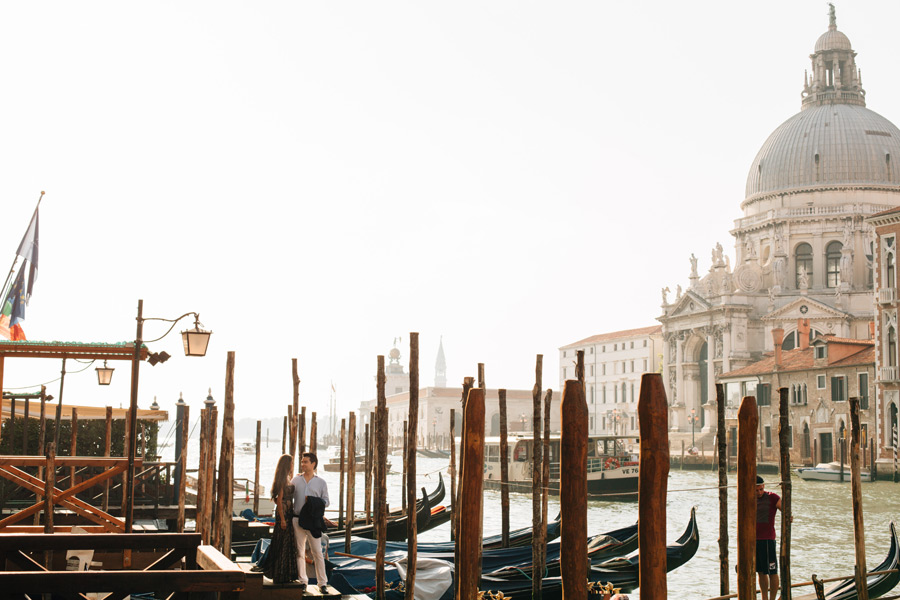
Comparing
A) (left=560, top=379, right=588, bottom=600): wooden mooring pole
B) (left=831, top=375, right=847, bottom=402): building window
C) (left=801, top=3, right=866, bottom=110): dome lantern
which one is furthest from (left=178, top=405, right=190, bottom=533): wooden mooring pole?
(left=801, top=3, right=866, bottom=110): dome lantern

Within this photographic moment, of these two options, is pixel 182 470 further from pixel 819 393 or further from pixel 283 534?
pixel 819 393

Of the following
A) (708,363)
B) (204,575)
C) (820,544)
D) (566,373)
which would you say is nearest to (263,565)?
(204,575)

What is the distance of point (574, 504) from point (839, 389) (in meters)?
30.7

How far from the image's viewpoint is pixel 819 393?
107ft

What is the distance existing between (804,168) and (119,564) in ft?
146

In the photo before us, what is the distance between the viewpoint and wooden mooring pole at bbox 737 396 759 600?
15.9 ft

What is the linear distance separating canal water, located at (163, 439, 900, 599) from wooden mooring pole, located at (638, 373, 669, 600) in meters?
3.15

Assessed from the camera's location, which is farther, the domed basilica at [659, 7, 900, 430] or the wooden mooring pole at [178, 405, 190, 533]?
the domed basilica at [659, 7, 900, 430]

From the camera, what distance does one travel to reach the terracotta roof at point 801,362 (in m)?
31.5

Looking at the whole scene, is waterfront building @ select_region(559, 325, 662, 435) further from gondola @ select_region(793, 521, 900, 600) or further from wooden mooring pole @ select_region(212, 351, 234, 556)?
wooden mooring pole @ select_region(212, 351, 234, 556)

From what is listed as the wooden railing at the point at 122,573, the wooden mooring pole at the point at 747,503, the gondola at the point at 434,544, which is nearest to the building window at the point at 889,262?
the gondola at the point at 434,544

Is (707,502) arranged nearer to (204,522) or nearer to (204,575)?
(204,522)

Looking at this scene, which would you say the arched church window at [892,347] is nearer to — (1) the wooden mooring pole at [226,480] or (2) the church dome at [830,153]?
(2) the church dome at [830,153]

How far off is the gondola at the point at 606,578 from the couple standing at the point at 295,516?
2.68 meters
